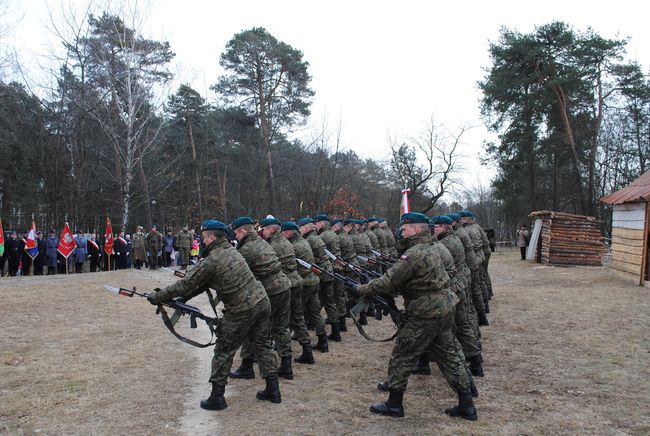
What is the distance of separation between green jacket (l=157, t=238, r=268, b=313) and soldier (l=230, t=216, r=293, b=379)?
31.9 inches

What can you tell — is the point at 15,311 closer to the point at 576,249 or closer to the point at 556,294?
the point at 556,294

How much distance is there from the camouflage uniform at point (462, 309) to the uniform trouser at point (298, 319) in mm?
2169

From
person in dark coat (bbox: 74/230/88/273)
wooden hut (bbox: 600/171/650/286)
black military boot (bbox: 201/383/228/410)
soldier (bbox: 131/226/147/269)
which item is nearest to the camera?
black military boot (bbox: 201/383/228/410)

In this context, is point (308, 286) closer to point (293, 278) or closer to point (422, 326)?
point (293, 278)

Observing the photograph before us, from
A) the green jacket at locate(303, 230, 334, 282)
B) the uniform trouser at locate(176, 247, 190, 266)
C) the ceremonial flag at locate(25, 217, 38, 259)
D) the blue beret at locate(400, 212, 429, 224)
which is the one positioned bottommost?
the uniform trouser at locate(176, 247, 190, 266)

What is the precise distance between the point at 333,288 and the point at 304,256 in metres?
1.57

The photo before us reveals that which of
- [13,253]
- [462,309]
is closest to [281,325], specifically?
[462,309]

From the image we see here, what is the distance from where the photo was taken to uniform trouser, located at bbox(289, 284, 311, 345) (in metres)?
7.27

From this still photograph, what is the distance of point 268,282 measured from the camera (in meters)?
6.40

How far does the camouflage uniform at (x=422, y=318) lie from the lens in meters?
5.13

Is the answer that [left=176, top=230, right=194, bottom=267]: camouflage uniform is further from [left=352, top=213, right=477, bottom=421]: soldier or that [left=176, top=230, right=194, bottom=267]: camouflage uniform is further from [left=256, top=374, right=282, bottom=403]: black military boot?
[left=352, top=213, right=477, bottom=421]: soldier

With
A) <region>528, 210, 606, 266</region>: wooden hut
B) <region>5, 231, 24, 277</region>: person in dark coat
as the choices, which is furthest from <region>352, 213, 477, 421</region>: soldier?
<region>528, 210, 606, 266</region>: wooden hut

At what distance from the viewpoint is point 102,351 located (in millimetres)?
7828

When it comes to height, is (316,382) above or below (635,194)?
below
